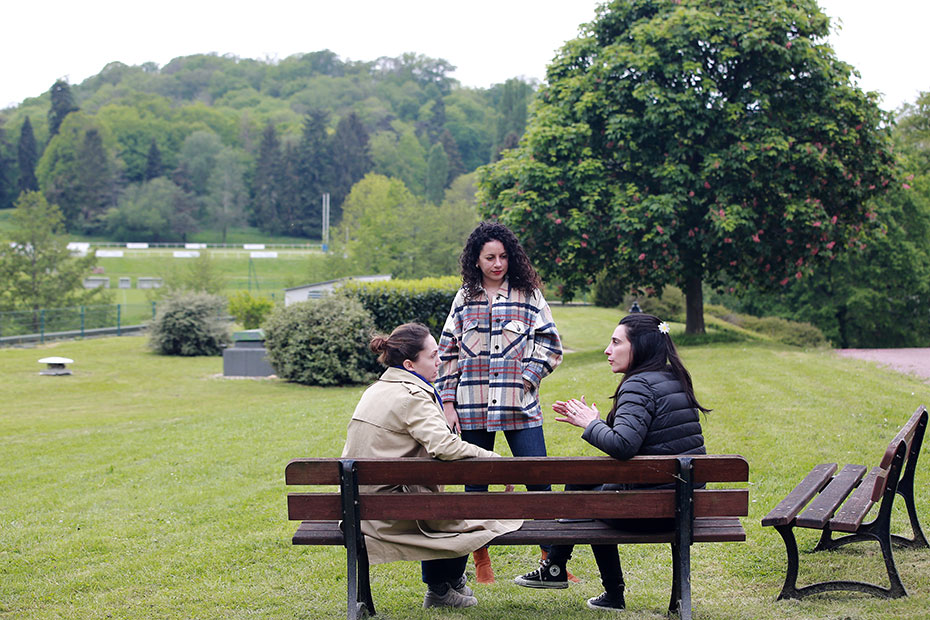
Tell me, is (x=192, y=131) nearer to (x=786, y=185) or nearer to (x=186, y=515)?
(x=786, y=185)

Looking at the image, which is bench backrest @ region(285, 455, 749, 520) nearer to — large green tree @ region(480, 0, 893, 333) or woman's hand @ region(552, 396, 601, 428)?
woman's hand @ region(552, 396, 601, 428)

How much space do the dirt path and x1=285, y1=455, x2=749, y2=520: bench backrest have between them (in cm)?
1346

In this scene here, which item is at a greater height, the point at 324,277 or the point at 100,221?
the point at 100,221

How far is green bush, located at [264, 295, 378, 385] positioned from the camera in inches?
759

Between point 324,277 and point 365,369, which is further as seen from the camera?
point 324,277

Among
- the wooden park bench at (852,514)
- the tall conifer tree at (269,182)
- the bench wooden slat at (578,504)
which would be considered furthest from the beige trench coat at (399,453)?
the tall conifer tree at (269,182)

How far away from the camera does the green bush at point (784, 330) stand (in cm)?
3262

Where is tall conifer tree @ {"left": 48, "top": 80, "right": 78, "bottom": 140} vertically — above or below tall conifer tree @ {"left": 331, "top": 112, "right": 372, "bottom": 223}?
above

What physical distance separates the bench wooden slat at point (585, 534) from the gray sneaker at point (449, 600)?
493 mm

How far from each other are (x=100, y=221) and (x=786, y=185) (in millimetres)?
101128

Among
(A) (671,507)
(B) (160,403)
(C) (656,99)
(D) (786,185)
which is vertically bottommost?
(B) (160,403)

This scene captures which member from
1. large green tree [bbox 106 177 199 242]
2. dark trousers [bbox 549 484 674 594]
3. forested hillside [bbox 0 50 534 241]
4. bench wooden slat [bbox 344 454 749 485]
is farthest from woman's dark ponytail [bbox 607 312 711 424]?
large green tree [bbox 106 177 199 242]

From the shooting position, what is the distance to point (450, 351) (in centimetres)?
514

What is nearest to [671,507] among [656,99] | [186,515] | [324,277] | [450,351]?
[450,351]
